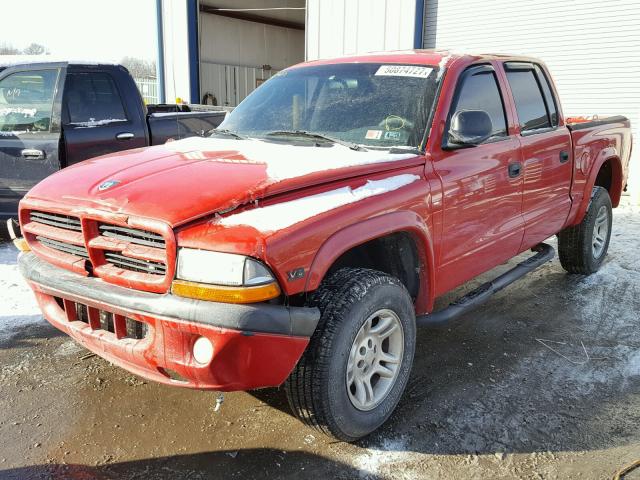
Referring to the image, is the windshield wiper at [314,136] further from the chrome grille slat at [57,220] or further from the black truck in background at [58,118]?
the black truck in background at [58,118]

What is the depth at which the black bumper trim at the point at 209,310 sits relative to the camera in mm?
2387

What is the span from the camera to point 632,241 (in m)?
7.00

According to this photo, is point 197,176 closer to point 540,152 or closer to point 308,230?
point 308,230

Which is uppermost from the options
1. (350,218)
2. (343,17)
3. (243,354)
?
(343,17)

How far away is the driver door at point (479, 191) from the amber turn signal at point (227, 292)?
4.42ft

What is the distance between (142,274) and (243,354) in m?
0.60

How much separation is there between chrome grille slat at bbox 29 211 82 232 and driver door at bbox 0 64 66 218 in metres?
2.91

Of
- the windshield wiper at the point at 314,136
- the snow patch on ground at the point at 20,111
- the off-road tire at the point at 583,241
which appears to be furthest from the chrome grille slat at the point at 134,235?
the off-road tire at the point at 583,241

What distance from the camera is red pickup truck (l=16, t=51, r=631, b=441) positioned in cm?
246

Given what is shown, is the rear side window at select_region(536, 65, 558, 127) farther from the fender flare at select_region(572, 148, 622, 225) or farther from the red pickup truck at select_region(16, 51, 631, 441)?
the fender flare at select_region(572, 148, 622, 225)

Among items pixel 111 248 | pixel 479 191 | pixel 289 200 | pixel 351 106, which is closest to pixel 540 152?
pixel 479 191

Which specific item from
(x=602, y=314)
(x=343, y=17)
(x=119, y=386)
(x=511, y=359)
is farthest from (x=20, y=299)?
(x=343, y=17)

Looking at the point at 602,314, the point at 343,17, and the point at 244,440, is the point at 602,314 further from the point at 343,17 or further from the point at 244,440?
the point at 343,17

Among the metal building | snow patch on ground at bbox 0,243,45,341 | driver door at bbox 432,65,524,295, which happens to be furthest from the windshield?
the metal building
